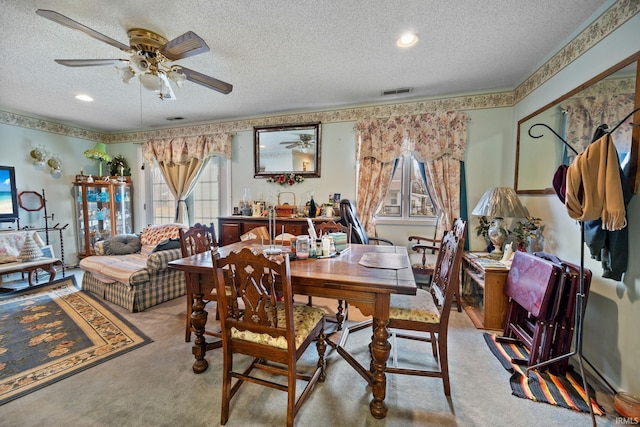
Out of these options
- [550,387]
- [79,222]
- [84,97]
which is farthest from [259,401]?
[79,222]

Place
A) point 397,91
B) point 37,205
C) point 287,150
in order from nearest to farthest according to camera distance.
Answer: point 397,91
point 287,150
point 37,205

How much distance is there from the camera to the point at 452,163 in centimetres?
341

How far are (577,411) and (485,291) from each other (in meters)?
1.05

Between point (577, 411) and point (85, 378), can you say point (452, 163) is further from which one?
point (85, 378)

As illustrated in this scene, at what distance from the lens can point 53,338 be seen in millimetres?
2262

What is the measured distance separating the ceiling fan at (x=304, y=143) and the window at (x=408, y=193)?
1.34 metres

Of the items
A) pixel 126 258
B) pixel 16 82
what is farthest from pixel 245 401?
pixel 16 82

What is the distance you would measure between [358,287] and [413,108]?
300cm

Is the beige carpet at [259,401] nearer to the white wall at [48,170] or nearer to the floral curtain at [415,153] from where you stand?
the floral curtain at [415,153]

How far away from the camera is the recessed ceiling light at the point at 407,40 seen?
83.8 inches

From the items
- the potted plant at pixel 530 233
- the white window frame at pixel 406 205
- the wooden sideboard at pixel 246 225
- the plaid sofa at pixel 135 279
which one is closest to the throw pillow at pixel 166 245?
the plaid sofa at pixel 135 279

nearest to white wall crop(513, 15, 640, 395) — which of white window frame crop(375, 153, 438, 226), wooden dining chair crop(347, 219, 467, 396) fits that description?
wooden dining chair crop(347, 219, 467, 396)

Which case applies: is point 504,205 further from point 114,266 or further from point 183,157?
point 183,157

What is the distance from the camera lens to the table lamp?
2617 millimetres
